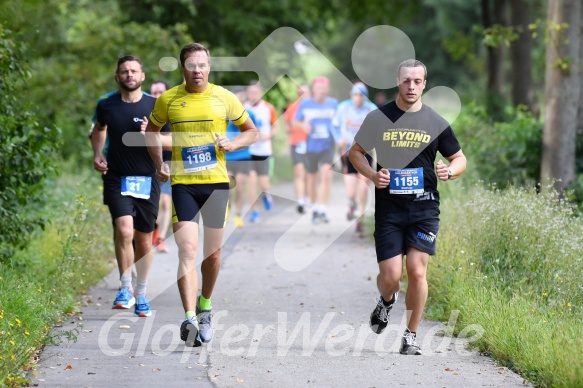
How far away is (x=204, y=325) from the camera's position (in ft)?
26.5

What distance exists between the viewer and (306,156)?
58.0 ft

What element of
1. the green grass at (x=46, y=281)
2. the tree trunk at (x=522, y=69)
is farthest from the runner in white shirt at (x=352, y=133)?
the tree trunk at (x=522, y=69)

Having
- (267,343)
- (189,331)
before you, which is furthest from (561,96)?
(189,331)

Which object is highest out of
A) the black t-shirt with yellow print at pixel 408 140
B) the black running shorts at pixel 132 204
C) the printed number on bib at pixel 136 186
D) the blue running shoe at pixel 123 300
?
the black t-shirt with yellow print at pixel 408 140

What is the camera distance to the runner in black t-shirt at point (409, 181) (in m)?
7.68

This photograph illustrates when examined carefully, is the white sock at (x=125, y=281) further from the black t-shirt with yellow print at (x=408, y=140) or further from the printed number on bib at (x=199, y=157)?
the black t-shirt with yellow print at (x=408, y=140)

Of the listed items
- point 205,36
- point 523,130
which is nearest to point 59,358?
point 523,130

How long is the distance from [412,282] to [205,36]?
1844 cm

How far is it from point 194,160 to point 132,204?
1824 mm

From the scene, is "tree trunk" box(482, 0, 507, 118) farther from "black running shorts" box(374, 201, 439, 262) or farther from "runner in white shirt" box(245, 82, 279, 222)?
"black running shorts" box(374, 201, 439, 262)

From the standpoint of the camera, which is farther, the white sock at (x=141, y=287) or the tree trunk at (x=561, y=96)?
the tree trunk at (x=561, y=96)

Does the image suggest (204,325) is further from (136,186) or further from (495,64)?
(495,64)

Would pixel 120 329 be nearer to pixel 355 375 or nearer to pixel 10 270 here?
pixel 10 270

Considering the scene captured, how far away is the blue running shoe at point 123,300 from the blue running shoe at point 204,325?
5.08ft
